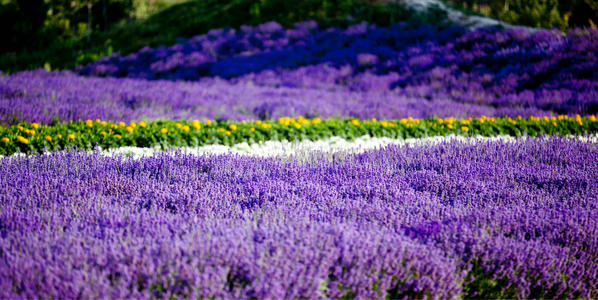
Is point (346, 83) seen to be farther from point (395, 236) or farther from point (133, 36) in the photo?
point (133, 36)

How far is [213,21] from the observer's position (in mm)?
18734

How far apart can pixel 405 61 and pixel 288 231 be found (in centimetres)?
1145

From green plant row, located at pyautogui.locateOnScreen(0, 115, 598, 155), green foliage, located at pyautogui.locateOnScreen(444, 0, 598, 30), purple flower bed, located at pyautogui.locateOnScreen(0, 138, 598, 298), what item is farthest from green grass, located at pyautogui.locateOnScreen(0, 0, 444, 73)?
purple flower bed, located at pyautogui.locateOnScreen(0, 138, 598, 298)

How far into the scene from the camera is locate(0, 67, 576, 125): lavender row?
6.12 metres

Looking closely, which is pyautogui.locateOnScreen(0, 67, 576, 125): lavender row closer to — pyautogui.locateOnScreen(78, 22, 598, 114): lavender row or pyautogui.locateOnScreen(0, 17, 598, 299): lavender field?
pyautogui.locateOnScreen(0, 17, 598, 299): lavender field

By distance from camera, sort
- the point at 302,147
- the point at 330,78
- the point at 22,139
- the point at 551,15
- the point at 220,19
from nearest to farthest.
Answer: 1. the point at 22,139
2. the point at 302,147
3. the point at 330,78
4. the point at 551,15
5. the point at 220,19

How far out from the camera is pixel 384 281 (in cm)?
183

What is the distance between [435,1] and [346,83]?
8.38 metres

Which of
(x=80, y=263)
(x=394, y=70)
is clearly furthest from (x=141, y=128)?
(x=394, y=70)

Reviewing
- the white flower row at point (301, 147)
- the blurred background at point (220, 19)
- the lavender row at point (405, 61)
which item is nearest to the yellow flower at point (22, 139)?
the white flower row at point (301, 147)

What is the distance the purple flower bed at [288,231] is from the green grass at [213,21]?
13.4 metres

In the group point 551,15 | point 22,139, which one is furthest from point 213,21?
point 22,139

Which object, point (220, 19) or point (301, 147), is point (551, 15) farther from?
point (301, 147)

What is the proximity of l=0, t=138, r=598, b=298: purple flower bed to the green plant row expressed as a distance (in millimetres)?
1099
